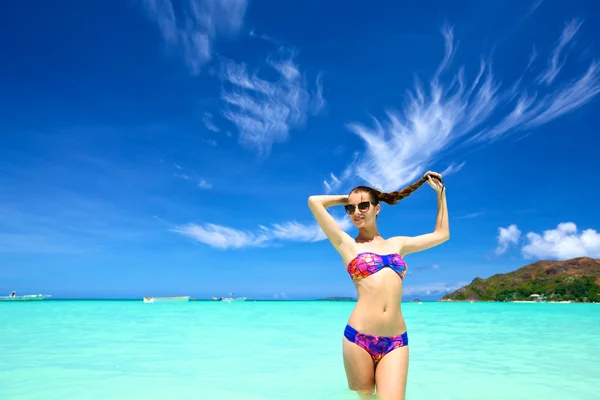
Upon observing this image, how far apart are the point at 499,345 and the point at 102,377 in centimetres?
1030

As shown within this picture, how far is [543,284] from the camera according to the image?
138 m

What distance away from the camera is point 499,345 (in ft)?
40.0

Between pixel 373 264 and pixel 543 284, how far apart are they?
518 ft

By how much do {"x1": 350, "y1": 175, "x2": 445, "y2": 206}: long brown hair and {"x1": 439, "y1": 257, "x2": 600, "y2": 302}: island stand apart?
141 m

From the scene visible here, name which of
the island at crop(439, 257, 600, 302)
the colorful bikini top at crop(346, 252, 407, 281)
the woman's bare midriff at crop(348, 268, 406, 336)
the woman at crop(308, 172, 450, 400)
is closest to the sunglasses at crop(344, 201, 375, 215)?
the woman at crop(308, 172, 450, 400)

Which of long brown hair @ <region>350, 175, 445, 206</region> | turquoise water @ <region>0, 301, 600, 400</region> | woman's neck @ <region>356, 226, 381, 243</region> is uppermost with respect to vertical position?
long brown hair @ <region>350, 175, 445, 206</region>

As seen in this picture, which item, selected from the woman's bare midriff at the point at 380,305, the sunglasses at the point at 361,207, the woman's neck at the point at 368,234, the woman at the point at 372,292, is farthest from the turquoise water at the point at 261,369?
the sunglasses at the point at 361,207

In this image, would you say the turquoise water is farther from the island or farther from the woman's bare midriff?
the island

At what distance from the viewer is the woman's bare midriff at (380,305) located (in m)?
3.50

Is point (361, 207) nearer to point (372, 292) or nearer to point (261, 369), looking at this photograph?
point (372, 292)

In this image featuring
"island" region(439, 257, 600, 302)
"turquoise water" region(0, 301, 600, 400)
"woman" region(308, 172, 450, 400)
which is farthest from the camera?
"island" region(439, 257, 600, 302)

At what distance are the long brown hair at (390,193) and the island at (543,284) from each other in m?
141

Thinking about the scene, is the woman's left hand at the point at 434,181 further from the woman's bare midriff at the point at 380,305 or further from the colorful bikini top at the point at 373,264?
the woman's bare midriff at the point at 380,305

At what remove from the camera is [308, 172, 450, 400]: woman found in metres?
3.49
